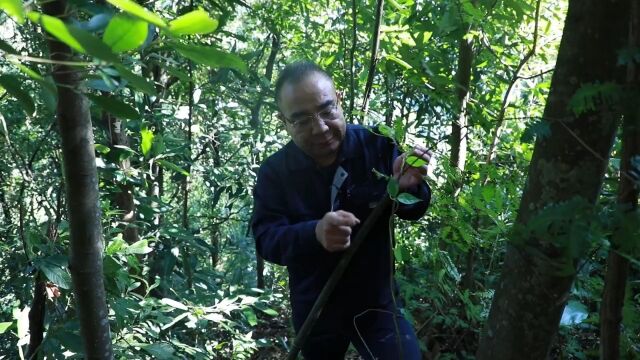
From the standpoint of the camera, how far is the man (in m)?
1.79

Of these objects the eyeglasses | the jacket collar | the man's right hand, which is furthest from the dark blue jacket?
the man's right hand

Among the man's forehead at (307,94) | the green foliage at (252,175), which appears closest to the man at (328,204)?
the man's forehead at (307,94)

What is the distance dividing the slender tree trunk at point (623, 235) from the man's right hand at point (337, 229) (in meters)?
0.71

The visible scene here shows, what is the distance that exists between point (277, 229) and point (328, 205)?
20 centimetres

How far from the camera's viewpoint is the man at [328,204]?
5.86ft

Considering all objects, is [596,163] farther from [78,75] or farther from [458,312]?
[458,312]

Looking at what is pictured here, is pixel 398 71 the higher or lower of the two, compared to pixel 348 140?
higher

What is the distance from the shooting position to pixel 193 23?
57 cm

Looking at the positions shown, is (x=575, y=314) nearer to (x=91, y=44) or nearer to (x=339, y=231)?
(x=339, y=231)

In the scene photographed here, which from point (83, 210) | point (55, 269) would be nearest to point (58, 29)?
point (83, 210)

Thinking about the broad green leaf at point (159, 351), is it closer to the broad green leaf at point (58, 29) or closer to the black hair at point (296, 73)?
the black hair at point (296, 73)

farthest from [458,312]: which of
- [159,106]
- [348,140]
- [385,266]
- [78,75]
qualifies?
[78,75]

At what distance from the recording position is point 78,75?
79cm

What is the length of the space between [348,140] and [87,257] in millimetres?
1026
